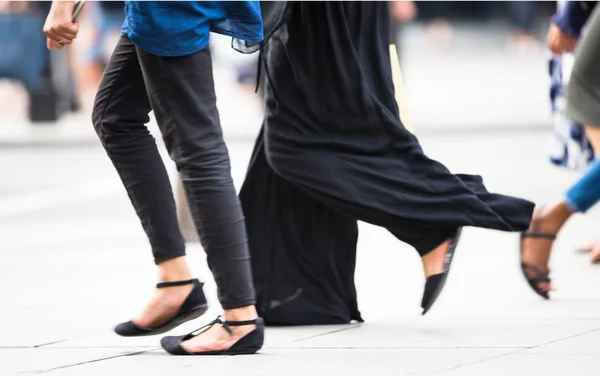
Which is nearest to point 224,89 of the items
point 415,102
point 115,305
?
point 415,102

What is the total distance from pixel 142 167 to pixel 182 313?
0.40m

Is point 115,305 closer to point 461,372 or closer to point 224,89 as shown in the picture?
point 461,372

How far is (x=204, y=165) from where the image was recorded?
12.4 ft

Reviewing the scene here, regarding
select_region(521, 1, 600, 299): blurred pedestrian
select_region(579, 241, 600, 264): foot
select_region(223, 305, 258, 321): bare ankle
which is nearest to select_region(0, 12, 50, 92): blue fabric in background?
select_region(579, 241, 600, 264): foot

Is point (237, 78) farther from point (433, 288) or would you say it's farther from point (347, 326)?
point (433, 288)

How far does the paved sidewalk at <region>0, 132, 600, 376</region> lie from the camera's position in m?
3.73

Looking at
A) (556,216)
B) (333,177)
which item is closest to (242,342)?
(333,177)

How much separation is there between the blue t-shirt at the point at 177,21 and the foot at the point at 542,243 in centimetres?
142

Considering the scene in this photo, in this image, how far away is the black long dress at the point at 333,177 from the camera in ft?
14.1

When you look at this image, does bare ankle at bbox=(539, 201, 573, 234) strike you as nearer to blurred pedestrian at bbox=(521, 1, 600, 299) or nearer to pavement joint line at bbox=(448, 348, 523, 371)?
blurred pedestrian at bbox=(521, 1, 600, 299)

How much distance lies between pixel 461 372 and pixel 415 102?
484 inches

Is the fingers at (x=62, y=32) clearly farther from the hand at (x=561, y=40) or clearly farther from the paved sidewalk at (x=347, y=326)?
the hand at (x=561, y=40)

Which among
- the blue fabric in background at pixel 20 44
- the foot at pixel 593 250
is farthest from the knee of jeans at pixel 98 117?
the blue fabric in background at pixel 20 44

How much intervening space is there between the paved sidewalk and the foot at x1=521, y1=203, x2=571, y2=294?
10 centimetres
